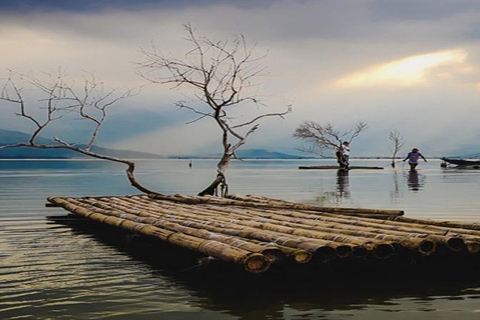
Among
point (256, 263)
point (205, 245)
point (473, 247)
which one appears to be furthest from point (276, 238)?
point (473, 247)

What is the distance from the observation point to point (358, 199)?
62.8ft

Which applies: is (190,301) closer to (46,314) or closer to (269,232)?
(46,314)

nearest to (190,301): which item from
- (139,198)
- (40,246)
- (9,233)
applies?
(40,246)

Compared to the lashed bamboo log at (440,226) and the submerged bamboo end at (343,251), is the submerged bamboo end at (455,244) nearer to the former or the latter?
the lashed bamboo log at (440,226)

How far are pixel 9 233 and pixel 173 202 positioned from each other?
3.82m

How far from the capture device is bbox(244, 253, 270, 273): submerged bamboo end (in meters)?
5.80

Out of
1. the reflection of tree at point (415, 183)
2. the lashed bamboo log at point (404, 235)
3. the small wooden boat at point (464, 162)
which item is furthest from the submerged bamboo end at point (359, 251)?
the small wooden boat at point (464, 162)

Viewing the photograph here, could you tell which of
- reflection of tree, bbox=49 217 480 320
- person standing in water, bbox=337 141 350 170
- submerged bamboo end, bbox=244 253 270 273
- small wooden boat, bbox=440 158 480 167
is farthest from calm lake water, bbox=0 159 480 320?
small wooden boat, bbox=440 158 480 167

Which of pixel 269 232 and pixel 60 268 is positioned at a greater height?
pixel 269 232

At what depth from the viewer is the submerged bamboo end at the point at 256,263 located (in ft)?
19.0

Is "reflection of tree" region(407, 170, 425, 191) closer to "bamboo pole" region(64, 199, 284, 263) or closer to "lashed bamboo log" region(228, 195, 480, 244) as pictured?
"lashed bamboo log" region(228, 195, 480, 244)

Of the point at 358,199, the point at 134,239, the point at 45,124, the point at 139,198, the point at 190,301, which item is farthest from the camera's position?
the point at 358,199

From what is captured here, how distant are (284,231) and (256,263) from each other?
1949mm

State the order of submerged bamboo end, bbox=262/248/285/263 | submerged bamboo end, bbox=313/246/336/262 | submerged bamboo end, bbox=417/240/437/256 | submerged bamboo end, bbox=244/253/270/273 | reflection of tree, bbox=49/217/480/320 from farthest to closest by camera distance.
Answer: submerged bamboo end, bbox=417/240/437/256 → submerged bamboo end, bbox=313/246/336/262 → submerged bamboo end, bbox=262/248/285/263 → submerged bamboo end, bbox=244/253/270/273 → reflection of tree, bbox=49/217/480/320
